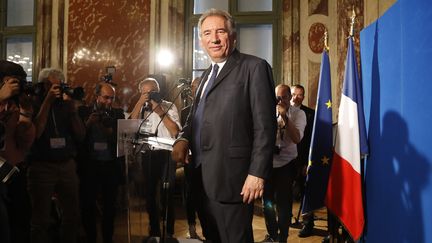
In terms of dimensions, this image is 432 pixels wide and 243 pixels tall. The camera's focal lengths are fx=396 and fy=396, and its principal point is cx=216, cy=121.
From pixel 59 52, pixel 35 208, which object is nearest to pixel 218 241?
pixel 35 208

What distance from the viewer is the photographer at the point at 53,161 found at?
2.58m

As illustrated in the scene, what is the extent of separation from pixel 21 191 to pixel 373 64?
7.82ft

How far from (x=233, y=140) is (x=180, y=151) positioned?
247mm

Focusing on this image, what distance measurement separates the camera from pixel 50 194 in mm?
2627

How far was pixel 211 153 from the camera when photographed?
1604mm

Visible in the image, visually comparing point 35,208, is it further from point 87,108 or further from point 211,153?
point 211,153

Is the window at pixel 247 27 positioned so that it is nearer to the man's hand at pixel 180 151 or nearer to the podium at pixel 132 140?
the podium at pixel 132 140

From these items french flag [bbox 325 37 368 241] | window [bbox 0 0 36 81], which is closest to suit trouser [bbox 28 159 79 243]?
french flag [bbox 325 37 368 241]

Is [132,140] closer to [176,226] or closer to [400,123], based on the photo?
[400,123]

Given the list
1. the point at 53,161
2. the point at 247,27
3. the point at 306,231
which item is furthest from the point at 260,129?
the point at 247,27

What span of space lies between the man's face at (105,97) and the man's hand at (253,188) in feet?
5.93

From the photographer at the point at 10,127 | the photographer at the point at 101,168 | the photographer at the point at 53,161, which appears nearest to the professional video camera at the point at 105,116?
the photographer at the point at 101,168

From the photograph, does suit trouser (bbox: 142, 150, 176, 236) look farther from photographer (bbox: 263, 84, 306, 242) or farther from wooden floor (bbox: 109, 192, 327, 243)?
photographer (bbox: 263, 84, 306, 242)

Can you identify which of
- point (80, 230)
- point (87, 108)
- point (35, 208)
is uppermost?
point (87, 108)
